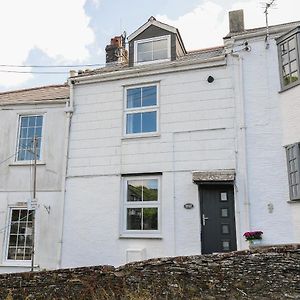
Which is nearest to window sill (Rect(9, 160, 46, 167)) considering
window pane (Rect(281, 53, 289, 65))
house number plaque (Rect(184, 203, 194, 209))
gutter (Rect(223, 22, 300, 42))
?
house number plaque (Rect(184, 203, 194, 209))

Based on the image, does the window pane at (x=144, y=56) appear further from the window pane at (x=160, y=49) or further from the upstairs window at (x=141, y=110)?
the upstairs window at (x=141, y=110)

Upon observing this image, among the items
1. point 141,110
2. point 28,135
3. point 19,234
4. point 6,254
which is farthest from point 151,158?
point 6,254

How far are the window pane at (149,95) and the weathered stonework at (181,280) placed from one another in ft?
21.8

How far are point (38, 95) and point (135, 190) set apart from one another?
19.4 ft

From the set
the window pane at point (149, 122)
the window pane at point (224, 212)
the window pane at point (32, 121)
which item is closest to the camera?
the window pane at point (224, 212)

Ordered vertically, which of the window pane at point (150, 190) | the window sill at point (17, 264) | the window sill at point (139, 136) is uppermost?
the window sill at point (139, 136)

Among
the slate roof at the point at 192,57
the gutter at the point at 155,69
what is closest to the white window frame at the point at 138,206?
the gutter at the point at 155,69

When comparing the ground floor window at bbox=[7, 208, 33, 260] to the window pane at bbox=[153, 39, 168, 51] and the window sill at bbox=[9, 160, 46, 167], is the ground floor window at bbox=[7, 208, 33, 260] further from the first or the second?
the window pane at bbox=[153, 39, 168, 51]

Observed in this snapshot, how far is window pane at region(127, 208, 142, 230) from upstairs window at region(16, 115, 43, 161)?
405 cm

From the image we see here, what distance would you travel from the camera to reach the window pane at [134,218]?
442 inches

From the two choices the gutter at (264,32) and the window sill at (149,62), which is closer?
the gutter at (264,32)

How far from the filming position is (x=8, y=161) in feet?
42.7

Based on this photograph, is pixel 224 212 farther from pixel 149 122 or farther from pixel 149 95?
pixel 149 95

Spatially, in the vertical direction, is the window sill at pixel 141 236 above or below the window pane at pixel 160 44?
below
